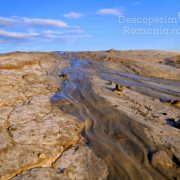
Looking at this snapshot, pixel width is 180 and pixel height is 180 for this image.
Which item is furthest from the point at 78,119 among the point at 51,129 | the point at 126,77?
the point at 126,77

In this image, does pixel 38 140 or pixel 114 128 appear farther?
pixel 114 128

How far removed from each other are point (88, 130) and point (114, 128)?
45cm

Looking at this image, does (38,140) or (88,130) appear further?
(88,130)

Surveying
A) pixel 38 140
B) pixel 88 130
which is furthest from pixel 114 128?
pixel 38 140

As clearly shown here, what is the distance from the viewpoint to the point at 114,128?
5.24 metres

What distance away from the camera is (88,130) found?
5.21 m

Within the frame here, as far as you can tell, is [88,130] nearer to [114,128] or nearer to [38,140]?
[114,128]

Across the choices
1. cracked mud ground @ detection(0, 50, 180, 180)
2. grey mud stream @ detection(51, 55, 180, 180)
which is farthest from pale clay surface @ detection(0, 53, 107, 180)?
grey mud stream @ detection(51, 55, 180, 180)

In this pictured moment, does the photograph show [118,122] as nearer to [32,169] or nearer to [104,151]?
[104,151]

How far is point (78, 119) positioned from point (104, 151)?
1.35 metres

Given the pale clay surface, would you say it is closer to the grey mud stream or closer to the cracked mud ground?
the cracked mud ground

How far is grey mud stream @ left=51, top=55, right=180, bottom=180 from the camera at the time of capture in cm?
399

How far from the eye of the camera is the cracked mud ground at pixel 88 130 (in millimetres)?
3969

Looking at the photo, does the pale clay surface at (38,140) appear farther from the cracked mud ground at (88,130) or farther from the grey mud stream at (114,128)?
the grey mud stream at (114,128)
